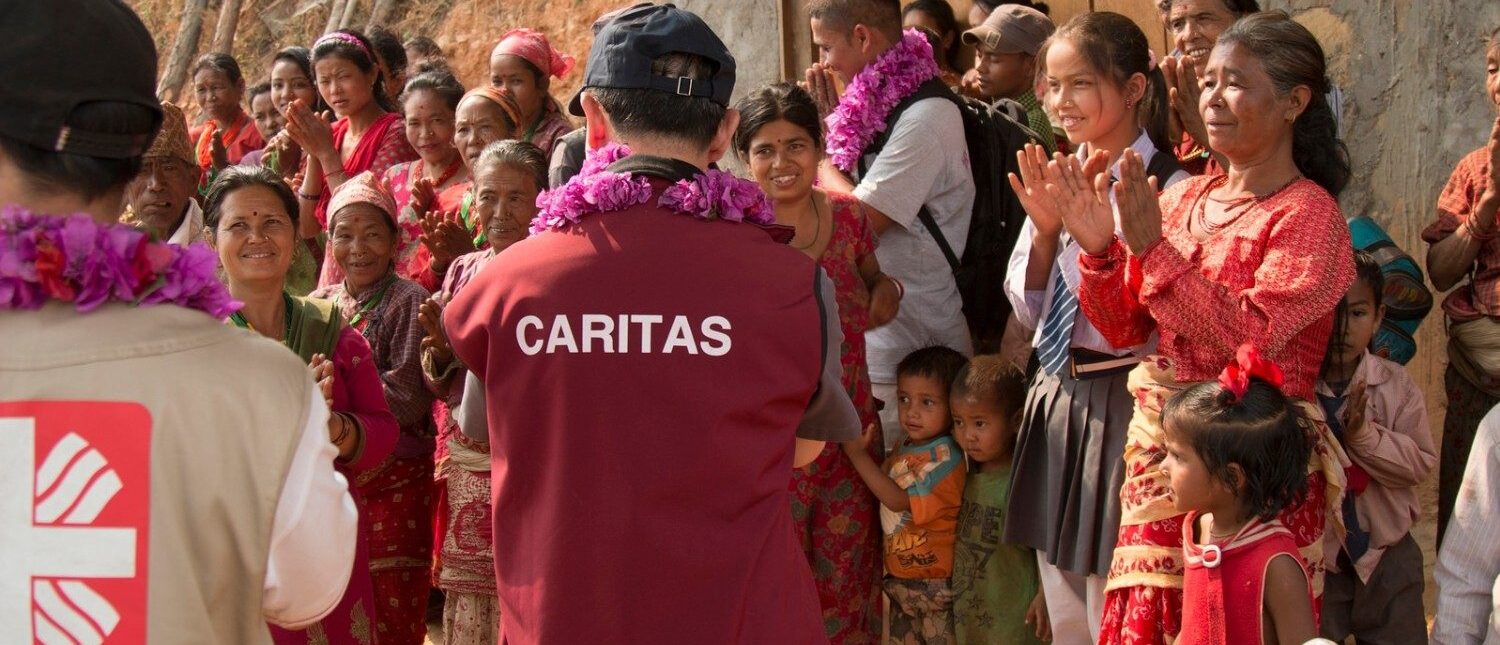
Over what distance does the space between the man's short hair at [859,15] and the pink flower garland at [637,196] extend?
2.78m

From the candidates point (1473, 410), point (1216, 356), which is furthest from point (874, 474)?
point (1473, 410)

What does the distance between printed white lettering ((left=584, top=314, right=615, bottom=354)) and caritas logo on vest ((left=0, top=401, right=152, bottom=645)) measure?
0.84 metres

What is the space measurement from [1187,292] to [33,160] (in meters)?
2.62

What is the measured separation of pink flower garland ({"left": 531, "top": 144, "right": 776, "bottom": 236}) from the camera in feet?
8.95

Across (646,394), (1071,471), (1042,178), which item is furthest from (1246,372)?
(646,394)

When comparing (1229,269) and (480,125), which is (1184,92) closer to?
(1229,269)

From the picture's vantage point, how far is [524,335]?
2668 mm

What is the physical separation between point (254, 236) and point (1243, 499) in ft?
9.41

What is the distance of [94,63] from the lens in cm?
199

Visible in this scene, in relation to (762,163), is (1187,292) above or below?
below

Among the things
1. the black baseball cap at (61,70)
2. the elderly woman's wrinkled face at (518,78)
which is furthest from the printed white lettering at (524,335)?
the elderly woman's wrinkled face at (518,78)

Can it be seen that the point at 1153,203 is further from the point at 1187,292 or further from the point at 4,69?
the point at 4,69

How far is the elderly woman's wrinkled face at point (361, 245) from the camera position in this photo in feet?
17.3

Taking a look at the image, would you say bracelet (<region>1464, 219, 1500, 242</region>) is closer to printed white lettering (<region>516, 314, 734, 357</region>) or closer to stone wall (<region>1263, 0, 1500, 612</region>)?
stone wall (<region>1263, 0, 1500, 612</region>)
